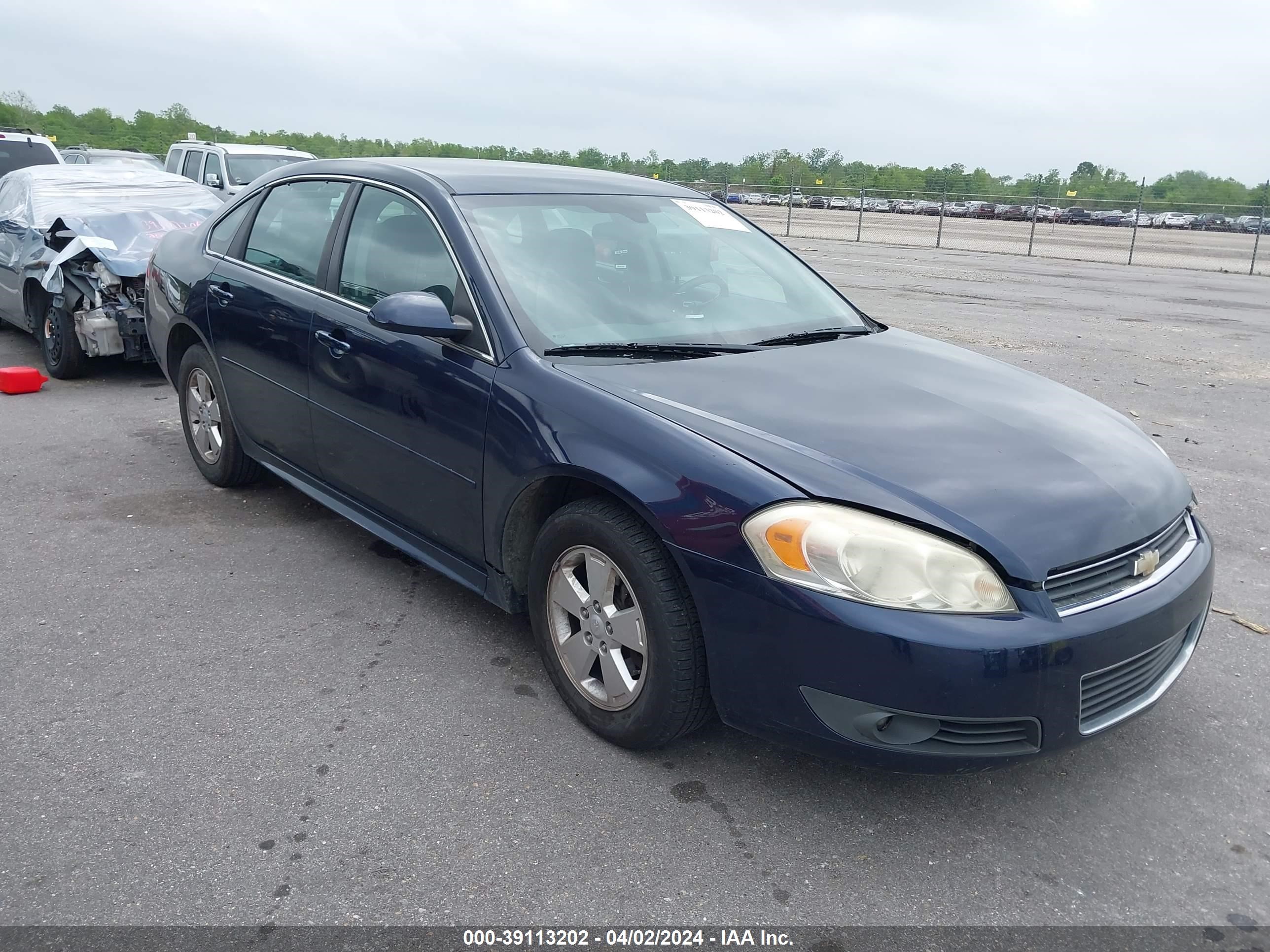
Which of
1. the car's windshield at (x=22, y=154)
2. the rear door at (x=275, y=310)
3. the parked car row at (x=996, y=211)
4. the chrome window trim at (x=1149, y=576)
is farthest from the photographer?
the parked car row at (x=996, y=211)

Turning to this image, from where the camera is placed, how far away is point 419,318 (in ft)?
10.6

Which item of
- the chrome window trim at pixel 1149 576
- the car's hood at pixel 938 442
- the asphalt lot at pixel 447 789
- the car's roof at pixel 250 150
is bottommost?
the asphalt lot at pixel 447 789

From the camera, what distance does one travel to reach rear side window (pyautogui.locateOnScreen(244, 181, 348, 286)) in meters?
4.23

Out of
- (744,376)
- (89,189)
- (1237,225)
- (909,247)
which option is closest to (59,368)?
(89,189)

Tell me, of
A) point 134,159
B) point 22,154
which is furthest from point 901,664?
point 134,159

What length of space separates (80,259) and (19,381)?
1.03 metres

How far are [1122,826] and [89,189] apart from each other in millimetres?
9271

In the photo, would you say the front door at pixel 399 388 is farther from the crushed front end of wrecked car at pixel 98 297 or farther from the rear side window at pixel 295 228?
the crushed front end of wrecked car at pixel 98 297

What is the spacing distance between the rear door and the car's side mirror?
0.94 m

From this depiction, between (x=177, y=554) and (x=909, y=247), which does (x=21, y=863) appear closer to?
(x=177, y=554)

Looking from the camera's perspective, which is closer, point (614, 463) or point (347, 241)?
point (614, 463)

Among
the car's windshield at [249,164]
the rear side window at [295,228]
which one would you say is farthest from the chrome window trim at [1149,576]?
the car's windshield at [249,164]

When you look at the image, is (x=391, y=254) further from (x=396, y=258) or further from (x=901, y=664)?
(x=901, y=664)

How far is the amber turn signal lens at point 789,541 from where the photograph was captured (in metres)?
2.48
